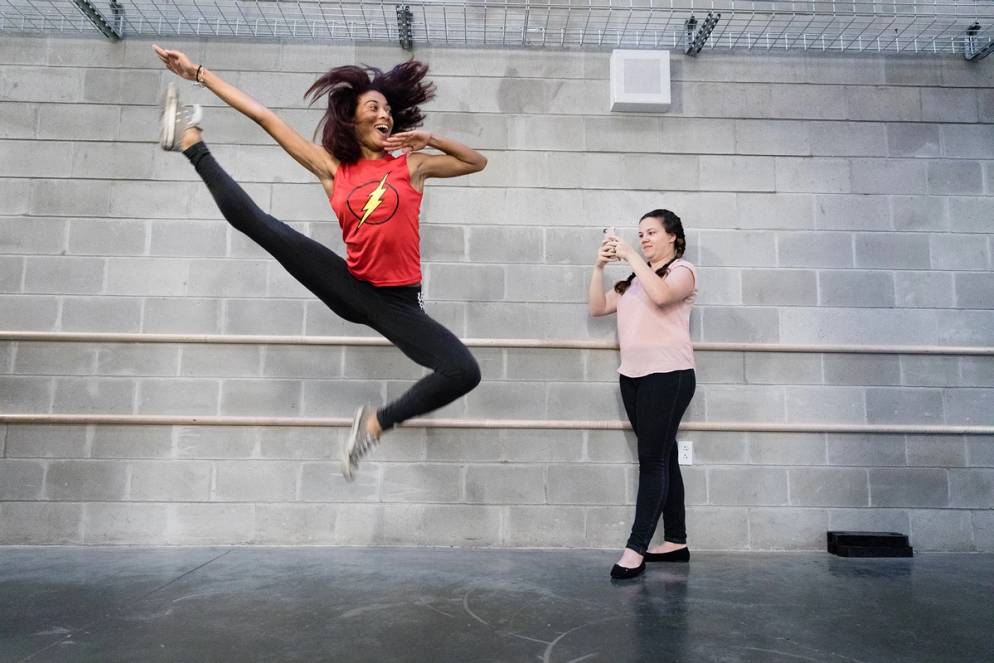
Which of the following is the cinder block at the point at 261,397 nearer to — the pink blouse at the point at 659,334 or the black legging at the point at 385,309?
the black legging at the point at 385,309

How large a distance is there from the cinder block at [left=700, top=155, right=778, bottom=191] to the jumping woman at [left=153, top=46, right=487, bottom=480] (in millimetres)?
1424

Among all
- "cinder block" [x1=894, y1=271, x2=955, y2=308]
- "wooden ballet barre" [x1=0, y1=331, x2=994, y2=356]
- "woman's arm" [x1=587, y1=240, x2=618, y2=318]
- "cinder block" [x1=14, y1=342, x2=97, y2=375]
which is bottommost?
"cinder block" [x1=14, y1=342, x2=97, y2=375]

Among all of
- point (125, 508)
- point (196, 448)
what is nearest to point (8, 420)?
point (125, 508)

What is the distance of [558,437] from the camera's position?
2.75 m

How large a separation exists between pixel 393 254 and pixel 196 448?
4.83ft

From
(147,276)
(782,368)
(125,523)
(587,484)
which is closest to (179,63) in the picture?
(147,276)

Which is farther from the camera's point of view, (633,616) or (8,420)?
(8,420)

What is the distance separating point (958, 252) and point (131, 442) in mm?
3712

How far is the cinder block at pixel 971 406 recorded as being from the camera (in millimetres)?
2801

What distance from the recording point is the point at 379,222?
182 cm

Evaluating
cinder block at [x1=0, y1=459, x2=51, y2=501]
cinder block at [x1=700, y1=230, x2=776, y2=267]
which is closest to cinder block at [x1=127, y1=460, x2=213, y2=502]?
cinder block at [x1=0, y1=459, x2=51, y2=501]

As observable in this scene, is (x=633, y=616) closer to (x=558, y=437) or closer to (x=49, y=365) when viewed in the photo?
(x=558, y=437)

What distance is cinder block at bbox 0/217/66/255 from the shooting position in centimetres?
280

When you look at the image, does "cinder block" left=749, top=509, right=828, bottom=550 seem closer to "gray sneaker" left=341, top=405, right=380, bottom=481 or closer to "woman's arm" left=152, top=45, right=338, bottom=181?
"gray sneaker" left=341, top=405, right=380, bottom=481
